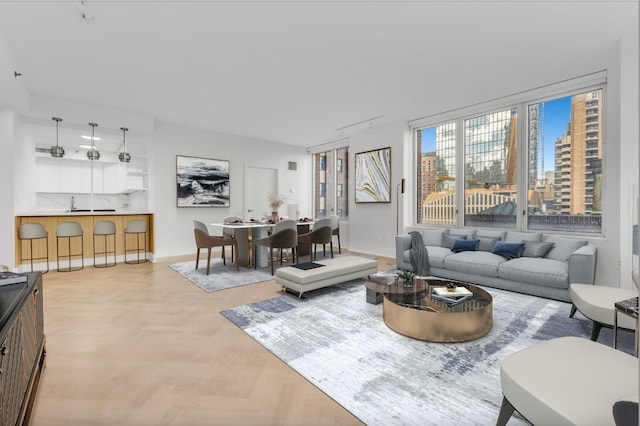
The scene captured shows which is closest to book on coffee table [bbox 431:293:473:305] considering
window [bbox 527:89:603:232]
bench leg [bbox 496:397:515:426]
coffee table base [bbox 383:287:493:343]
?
coffee table base [bbox 383:287:493:343]

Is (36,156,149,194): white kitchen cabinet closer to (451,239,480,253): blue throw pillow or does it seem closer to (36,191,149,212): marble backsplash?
(36,191,149,212): marble backsplash

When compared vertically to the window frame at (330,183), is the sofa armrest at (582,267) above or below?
below

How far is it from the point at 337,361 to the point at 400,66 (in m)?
3.50

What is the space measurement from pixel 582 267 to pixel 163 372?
4.17 metres

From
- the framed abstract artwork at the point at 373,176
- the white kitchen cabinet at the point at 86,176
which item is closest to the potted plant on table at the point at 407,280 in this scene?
the framed abstract artwork at the point at 373,176

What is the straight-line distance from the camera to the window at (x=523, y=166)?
13.9ft

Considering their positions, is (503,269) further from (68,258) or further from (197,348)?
(68,258)

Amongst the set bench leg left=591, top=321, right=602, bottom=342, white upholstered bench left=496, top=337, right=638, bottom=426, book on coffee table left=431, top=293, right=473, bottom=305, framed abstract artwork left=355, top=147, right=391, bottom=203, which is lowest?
bench leg left=591, top=321, right=602, bottom=342

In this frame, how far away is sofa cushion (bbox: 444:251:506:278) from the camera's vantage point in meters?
4.04

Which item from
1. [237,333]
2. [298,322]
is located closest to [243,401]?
[237,333]

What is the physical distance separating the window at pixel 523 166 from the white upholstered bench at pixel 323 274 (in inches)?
96.7

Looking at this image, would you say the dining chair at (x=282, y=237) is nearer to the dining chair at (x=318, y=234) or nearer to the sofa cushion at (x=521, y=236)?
the dining chair at (x=318, y=234)

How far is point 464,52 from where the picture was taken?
3.49 m

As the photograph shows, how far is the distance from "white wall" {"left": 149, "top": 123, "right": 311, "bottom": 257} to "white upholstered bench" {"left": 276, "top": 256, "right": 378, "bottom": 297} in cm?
380
